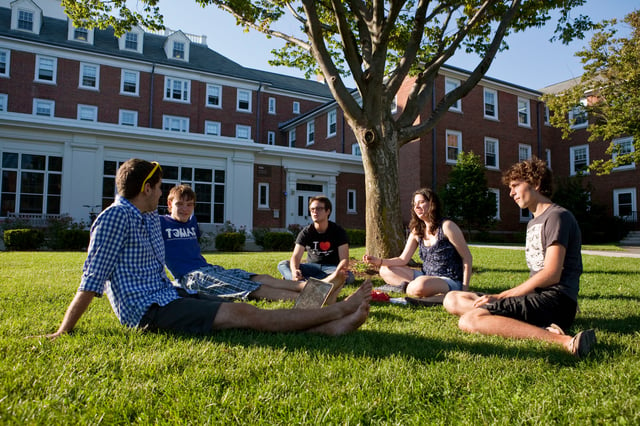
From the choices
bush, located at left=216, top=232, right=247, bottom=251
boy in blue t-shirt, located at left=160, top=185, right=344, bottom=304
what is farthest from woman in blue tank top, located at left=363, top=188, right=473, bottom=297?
bush, located at left=216, top=232, right=247, bottom=251

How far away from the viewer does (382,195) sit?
26.9 feet

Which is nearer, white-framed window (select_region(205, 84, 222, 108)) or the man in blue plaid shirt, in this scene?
the man in blue plaid shirt

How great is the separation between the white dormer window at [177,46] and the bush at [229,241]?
20.2 meters

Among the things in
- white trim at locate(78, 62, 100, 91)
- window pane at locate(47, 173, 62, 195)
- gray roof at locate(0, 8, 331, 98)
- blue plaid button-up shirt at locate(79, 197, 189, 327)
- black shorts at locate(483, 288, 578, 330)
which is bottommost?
black shorts at locate(483, 288, 578, 330)

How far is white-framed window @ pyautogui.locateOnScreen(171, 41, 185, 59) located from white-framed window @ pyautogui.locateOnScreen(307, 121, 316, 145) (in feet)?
34.9

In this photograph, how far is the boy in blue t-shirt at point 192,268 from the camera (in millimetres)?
4484

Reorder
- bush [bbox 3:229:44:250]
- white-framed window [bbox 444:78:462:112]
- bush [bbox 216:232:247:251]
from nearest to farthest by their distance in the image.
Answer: bush [bbox 3:229:44:250] < bush [bbox 216:232:247:251] < white-framed window [bbox 444:78:462:112]

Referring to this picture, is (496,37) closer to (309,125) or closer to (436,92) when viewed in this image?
(436,92)

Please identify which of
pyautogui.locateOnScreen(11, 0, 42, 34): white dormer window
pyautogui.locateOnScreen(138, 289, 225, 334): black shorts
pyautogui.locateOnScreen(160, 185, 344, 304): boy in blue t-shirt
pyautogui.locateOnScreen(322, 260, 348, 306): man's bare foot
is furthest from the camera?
pyautogui.locateOnScreen(11, 0, 42, 34): white dormer window

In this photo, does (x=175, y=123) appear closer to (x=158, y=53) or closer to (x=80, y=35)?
(x=158, y=53)

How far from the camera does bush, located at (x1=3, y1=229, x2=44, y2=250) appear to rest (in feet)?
45.4

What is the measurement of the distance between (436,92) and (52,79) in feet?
78.2

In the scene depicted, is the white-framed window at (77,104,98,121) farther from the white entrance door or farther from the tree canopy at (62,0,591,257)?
the tree canopy at (62,0,591,257)

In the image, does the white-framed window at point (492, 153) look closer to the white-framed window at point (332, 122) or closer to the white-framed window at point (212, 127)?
the white-framed window at point (332, 122)
